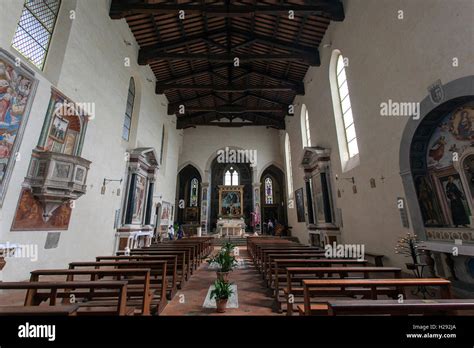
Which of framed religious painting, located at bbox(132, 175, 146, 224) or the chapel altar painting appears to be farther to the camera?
the chapel altar painting

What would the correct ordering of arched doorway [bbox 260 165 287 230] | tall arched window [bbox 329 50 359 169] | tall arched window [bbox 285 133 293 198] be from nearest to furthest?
tall arched window [bbox 329 50 359 169] < tall arched window [bbox 285 133 293 198] < arched doorway [bbox 260 165 287 230]

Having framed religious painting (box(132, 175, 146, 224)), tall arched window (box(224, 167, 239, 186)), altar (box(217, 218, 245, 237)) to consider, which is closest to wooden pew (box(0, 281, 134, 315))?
framed religious painting (box(132, 175, 146, 224))

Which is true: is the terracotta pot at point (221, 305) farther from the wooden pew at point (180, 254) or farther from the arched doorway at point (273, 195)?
the arched doorway at point (273, 195)

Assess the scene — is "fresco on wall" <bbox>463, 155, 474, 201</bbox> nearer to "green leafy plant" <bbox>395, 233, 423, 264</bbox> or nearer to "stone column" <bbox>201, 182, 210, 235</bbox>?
"green leafy plant" <bbox>395, 233, 423, 264</bbox>

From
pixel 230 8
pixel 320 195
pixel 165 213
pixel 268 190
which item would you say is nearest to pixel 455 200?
pixel 320 195

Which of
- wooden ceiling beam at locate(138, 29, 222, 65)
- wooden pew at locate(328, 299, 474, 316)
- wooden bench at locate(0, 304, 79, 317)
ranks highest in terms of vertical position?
wooden ceiling beam at locate(138, 29, 222, 65)

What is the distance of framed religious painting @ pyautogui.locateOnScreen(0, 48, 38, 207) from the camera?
365 centimetres

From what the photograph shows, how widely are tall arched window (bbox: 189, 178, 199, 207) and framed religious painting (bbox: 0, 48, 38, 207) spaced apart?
13.7 m

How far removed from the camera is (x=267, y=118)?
51.0ft

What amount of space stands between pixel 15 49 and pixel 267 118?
13.1 m

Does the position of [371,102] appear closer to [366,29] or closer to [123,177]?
[366,29]

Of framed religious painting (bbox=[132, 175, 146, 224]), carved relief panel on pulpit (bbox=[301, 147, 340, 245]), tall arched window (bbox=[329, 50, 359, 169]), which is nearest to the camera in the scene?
tall arched window (bbox=[329, 50, 359, 169])

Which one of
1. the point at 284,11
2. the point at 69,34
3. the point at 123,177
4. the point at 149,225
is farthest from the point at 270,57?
the point at 149,225

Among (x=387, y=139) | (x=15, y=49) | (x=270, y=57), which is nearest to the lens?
(x=15, y=49)
